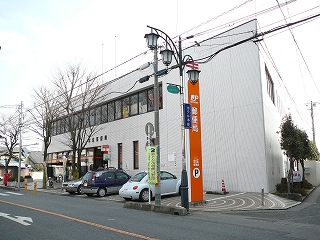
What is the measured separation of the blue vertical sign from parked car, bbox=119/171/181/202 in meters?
4.35

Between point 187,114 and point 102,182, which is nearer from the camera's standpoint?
point 187,114

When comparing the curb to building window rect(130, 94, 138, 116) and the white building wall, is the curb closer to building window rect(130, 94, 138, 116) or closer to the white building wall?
the white building wall

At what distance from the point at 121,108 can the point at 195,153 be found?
15776 mm

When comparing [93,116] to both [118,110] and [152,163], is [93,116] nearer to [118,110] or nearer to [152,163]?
[118,110]

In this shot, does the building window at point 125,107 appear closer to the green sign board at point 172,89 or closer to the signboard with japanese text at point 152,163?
the signboard with japanese text at point 152,163

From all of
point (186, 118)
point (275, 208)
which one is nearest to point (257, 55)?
point (186, 118)

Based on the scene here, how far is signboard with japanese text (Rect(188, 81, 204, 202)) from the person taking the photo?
1430 centimetres

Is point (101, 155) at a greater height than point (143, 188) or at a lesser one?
greater

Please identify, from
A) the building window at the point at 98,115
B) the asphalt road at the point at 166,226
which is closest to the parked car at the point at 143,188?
the asphalt road at the point at 166,226

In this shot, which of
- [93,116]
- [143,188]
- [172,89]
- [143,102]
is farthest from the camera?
[93,116]

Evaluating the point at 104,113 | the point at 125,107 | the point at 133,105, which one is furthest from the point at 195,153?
the point at 104,113

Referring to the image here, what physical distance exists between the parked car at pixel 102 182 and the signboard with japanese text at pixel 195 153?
723cm

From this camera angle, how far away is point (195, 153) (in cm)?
1453

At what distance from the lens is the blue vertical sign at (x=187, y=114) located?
44.7 feet
